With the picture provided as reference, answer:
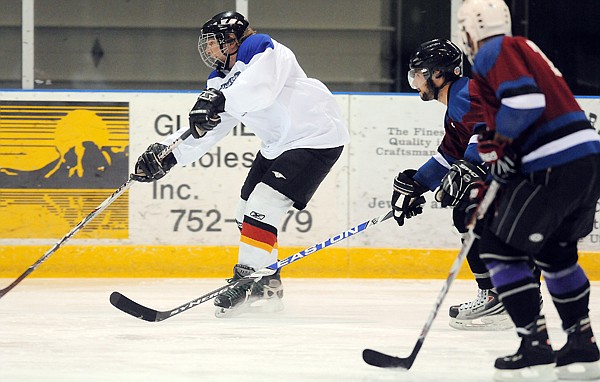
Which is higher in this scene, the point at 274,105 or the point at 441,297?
the point at 274,105

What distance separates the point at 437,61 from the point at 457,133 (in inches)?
9.4

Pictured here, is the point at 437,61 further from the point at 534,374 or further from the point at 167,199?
the point at 167,199

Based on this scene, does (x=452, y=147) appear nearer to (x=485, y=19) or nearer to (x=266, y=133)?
(x=266, y=133)

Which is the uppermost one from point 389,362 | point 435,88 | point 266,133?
point 435,88

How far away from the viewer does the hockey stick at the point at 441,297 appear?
233cm

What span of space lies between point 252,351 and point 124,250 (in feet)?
6.95

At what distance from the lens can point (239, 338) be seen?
3.02 metres

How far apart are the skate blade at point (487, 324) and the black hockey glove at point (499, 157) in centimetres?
103

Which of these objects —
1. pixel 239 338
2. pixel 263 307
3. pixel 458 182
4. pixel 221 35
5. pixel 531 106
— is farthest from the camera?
pixel 263 307

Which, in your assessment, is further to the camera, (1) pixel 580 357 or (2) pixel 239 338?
(2) pixel 239 338

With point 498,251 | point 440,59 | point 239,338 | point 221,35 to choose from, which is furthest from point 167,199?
point 498,251

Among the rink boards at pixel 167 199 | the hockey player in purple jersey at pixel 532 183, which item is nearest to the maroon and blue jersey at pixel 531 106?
the hockey player in purple jersey at pixel 532 183

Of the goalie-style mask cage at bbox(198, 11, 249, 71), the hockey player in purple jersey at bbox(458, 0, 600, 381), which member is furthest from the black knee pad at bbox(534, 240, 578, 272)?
the goalie-style mask cage at bbox(198, 11, 249, 71)

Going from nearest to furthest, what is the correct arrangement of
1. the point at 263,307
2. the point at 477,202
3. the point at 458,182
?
1. the point at 477,202
2. the point at 458,182
3. the point at 263,307
